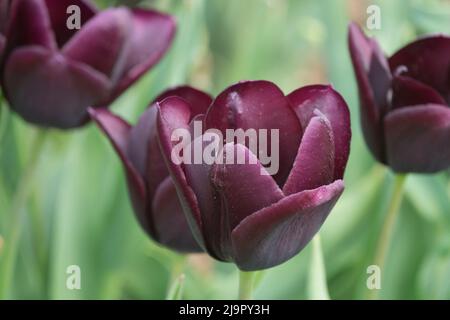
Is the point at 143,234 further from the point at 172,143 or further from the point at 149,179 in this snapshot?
the point at 172,143

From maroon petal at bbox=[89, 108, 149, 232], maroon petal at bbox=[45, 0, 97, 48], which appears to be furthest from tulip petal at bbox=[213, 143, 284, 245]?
maroon petal at bbox=[45, 0, 97, 48]

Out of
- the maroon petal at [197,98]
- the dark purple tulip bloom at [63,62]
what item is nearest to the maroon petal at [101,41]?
the dark purple tulip bloom at [63,62]

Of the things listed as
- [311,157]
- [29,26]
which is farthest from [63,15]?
[311,157]

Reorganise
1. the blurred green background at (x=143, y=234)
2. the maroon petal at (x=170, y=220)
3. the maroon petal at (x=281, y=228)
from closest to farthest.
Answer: the maroon petal at (x=281, y=228) < the maroon petal at (x=170, y=220) < the blurred green background at (x=143, y=234)

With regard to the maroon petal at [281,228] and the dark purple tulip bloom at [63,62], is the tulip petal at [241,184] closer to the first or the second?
the maroon petal at [281,228]

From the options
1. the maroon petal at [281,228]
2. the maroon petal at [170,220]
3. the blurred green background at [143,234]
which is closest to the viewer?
the maroon petal at [281,228]

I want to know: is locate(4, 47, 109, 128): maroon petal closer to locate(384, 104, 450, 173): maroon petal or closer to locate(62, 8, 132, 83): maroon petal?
locate(62, 8, 132, 83): maroon petal
